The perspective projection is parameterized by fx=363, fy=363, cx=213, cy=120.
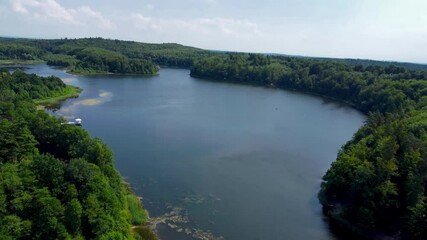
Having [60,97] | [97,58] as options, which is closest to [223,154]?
[60,97]

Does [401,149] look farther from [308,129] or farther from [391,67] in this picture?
[391,67]

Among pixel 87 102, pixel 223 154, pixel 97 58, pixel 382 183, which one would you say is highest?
pixel 97 58

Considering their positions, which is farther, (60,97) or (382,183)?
(60,97)

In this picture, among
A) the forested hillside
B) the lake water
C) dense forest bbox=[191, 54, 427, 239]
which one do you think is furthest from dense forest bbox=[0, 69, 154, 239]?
the forested hillside

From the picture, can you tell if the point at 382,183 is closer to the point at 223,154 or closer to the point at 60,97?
the point at 223,154

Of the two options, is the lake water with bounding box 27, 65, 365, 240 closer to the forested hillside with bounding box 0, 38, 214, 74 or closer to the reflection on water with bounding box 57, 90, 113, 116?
the reflection on water with bounding box 57, 90, 113, 116

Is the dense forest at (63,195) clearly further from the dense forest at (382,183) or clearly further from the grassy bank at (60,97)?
the grassy bank at (60,97)

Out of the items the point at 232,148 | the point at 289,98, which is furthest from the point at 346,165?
the point at 289,98

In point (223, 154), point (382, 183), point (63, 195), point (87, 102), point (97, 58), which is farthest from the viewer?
point (97, 58)

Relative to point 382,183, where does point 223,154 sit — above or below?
below
